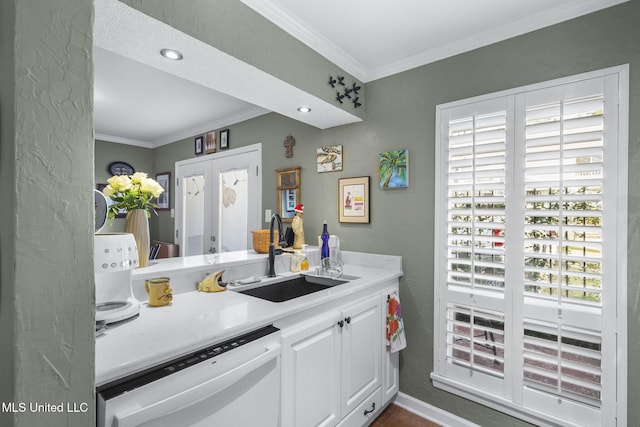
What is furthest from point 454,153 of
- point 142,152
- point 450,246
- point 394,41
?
point 142,152

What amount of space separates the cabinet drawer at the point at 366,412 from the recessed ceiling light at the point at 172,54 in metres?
2.03

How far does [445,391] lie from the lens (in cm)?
200

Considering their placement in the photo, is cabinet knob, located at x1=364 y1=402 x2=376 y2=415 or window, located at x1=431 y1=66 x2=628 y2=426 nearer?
window, located at x1=431 y1=66 x2=628 y2=426

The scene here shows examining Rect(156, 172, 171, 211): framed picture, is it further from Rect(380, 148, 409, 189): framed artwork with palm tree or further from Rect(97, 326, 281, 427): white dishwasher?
Rect(97, 326, 281, 427): white dishwasher

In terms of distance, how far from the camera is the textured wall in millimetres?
636

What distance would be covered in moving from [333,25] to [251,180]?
1840 millimetres

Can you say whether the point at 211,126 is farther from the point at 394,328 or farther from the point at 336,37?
the point at 394,328

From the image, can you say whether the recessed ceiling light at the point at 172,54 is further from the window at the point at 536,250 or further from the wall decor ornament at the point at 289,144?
the window at the point at 536,250

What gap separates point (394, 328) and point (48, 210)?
1879 millimetres

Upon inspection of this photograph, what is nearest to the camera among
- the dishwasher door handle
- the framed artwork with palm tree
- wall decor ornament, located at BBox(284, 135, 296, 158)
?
the dishwasher door handle

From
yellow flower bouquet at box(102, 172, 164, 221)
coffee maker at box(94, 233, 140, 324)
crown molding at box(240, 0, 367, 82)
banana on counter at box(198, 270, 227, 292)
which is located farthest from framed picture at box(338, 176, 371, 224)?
coffee maker at box(94, 233, 140, 324)

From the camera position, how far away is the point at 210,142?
3699 millimetres

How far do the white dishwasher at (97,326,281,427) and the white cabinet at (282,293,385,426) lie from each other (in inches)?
5.1

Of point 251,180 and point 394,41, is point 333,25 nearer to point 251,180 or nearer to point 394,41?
point 394,41
